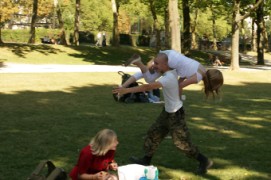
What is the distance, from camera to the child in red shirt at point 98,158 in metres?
4.69

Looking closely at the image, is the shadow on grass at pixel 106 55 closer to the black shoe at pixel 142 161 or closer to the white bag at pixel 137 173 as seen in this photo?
the black shoe at pixel 142 161

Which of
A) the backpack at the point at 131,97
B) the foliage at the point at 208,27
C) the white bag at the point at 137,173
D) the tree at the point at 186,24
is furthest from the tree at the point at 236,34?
the foliage at the point at 208,27

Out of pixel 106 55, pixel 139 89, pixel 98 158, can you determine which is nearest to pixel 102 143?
pixel 98 158

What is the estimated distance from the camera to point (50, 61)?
32094 mm

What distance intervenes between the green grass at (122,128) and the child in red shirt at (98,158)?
5.23 feet

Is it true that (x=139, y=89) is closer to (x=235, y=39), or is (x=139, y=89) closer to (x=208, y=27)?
(x=235, y=39)

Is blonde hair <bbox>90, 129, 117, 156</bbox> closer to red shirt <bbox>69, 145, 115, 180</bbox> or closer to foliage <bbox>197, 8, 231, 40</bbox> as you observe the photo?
red shirt <bbox>69, 145, 115, 180</bbox>

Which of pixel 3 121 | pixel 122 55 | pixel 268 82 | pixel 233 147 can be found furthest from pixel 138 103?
pixel 122 55

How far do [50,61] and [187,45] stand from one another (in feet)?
35.2

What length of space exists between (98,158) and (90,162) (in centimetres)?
9

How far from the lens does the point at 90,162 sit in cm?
482

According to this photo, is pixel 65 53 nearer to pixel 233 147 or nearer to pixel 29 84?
pixel 29 84

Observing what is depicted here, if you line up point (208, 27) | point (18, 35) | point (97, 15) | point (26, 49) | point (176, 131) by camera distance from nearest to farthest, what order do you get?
point (176, 131), point (26, 49), point (18, 35), point (97, 15), point (208, 27)

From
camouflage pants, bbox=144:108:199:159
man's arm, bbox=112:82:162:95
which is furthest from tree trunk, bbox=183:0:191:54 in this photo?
man's arm, bbox=112:82:162:95
